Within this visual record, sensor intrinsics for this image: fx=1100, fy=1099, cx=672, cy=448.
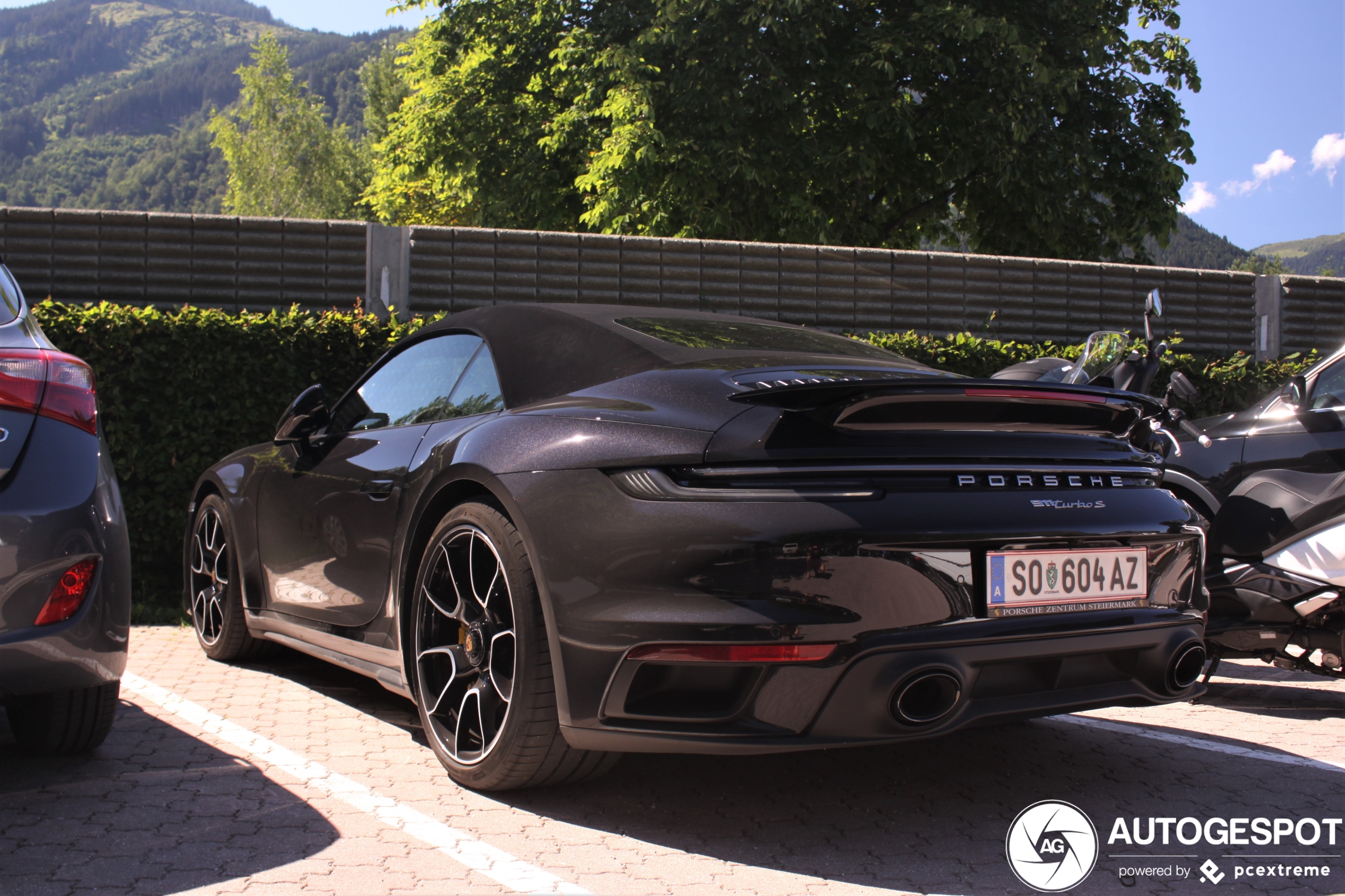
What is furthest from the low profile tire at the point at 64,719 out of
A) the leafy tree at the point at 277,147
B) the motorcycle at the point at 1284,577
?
the leafy tree at the point at 277,147

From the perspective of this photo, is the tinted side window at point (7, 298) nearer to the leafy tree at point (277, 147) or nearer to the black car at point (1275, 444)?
the black car at point (1275, 444)

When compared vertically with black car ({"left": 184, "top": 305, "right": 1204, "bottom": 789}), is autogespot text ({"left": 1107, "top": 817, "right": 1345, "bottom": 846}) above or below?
below

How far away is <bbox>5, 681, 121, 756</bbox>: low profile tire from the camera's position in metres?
3.20

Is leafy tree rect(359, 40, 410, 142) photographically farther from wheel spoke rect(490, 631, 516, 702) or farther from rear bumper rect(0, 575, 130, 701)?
wheel spoke rect(490, 631, 516, 702)

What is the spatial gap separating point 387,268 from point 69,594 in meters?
5.18

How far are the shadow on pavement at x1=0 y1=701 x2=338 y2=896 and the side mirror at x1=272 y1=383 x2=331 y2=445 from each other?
121cm

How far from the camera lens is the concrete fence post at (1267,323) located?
32.1ft

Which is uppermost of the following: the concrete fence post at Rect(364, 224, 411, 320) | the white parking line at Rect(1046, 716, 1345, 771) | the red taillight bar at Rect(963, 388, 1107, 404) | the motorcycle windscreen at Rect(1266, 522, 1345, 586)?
the concrete fence post at Rect(364, 224, 411, 320)

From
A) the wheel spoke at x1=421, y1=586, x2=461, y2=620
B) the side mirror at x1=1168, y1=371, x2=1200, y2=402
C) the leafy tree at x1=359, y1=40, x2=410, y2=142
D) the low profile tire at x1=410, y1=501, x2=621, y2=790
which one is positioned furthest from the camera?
the leafy tree at x1=359, y1=40, x2=410, y2=142

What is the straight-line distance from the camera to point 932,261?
884 centimetres

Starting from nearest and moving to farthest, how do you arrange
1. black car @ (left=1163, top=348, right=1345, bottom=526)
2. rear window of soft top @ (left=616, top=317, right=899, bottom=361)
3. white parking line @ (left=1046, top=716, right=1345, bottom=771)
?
rear window of soft top @ (left=616, top=317, right=899, bottom=361)
white parking line @ (left=1046, top=716, right=1345, bottom=771)
black car @ (left=1163, top=348, right=1345, bottom=526)

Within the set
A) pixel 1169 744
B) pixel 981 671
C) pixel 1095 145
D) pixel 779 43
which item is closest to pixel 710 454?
pixel 981 671

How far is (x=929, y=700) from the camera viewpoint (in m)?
2.54

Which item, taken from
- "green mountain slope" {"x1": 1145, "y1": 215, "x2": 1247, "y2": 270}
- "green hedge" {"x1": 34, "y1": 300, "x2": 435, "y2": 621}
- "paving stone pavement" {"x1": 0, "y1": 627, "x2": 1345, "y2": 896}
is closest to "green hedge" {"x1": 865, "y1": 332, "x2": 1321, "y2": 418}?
"green hedge" {"x1": 34, "y1": 300, "x2": 435, "y2": 621}
